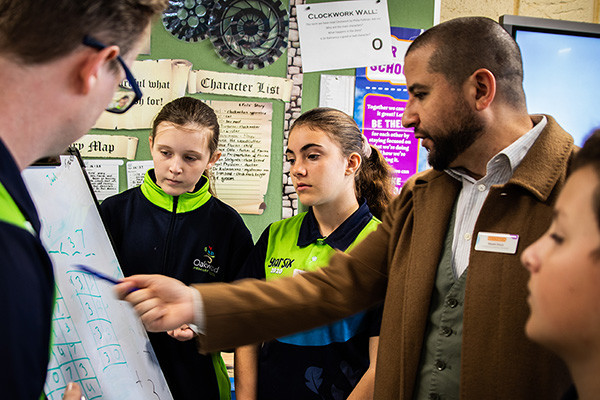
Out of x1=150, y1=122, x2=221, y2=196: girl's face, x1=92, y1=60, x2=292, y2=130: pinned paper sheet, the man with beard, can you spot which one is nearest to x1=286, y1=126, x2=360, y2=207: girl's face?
x1=150, y1=122, x2=221, y2=196: girl's face

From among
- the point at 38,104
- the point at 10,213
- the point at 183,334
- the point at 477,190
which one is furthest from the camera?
the point at 183,334

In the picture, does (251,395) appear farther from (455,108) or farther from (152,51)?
(152,51)

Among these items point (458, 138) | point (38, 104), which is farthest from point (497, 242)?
point (38, 104)

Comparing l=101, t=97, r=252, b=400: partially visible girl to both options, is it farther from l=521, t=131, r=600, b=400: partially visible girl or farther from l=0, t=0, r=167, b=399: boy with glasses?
l=521, t=131, r=600, b=400: partially visible girl

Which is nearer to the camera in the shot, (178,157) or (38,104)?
(38,104)

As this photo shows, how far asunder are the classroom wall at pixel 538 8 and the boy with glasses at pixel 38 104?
2044 millimetres

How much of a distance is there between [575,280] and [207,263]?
3.97 ft

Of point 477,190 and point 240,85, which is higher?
point 240,85

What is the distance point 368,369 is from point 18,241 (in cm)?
109

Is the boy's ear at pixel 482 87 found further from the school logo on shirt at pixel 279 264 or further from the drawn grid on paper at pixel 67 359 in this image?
the drawn grid on paper at pixel 67 359

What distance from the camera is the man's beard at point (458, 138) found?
1.11 meters

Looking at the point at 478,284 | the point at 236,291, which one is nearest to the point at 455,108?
the point at 478,284

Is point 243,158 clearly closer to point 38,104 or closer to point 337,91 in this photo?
point 337,91

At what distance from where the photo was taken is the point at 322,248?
1617 mm
